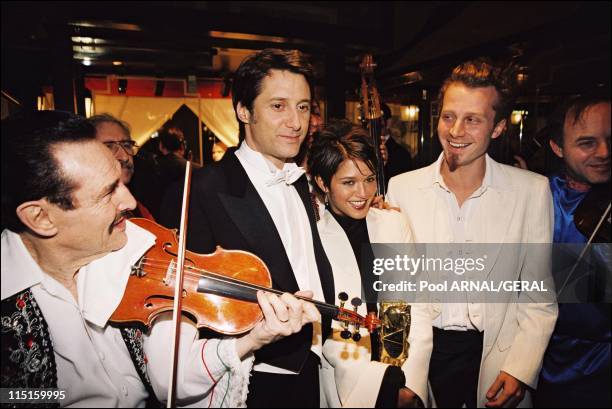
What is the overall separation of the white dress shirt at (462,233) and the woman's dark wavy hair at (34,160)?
4.85 feet

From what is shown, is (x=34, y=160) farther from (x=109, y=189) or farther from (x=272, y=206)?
(x=272, y=206)

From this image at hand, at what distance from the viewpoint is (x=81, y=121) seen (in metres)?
1.01

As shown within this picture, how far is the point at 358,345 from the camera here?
4.62 ft

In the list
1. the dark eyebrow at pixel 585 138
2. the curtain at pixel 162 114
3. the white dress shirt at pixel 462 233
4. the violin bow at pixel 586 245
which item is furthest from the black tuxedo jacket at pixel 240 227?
the curtain at pixel 162 114

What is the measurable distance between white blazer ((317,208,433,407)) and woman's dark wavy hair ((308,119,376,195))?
210 millimetres

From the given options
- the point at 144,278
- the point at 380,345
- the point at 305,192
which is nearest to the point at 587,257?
the point at 380,345

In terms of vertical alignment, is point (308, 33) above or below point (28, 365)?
above

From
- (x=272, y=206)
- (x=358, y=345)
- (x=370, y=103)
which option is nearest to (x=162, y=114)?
(x=370, y=103)

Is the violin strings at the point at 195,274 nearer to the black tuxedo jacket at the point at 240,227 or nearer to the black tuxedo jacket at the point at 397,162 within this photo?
the black tuxedo jacket at the point at 240,227

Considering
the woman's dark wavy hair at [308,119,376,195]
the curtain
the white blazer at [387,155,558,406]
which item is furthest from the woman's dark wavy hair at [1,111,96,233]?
the curtain

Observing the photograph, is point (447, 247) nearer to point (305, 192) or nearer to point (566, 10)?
point (305, 192)

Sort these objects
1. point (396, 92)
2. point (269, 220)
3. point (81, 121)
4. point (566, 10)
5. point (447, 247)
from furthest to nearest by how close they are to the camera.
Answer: point (396, 92), point (566, 10), point (447, 247), point (269, 220), point (81, 121)

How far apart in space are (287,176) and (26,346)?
1016 mm

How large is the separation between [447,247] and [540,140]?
0.71 m
